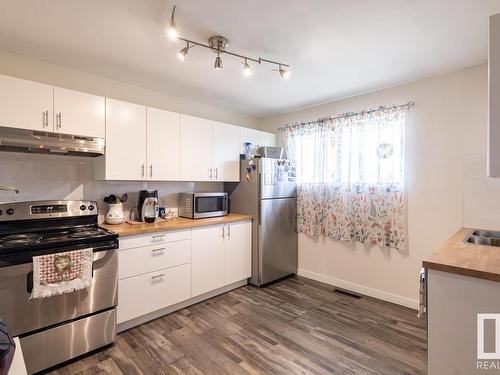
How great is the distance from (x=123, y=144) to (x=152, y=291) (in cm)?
139

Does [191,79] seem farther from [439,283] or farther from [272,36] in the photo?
[439,283]

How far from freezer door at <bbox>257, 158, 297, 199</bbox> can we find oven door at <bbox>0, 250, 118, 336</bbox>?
1.82 metres

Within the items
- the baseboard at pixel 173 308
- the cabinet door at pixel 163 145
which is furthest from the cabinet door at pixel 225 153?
the baseboard at pixel 173 308

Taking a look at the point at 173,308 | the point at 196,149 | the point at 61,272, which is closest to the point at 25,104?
the point at 61,272

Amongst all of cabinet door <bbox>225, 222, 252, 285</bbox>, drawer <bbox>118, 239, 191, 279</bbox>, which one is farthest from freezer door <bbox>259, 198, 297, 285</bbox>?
drawer <bbox>118, 239, 191, 279</bbox>

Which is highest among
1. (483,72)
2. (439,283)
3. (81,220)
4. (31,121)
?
(483,72)

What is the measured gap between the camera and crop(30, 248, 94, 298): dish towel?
1733 mm

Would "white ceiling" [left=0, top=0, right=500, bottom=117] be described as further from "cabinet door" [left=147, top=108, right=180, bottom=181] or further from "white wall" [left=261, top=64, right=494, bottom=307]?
"cabinet door" [left=147, top=108, right=180, bottom=181]

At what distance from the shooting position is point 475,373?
4.32 ft

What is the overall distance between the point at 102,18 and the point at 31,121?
0.96 meters

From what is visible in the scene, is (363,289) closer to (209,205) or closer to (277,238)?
(277,238)

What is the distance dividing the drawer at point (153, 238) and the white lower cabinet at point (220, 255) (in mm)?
135

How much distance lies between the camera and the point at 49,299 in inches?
71.6

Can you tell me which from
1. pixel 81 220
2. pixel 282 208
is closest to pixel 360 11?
pixel 282 208
